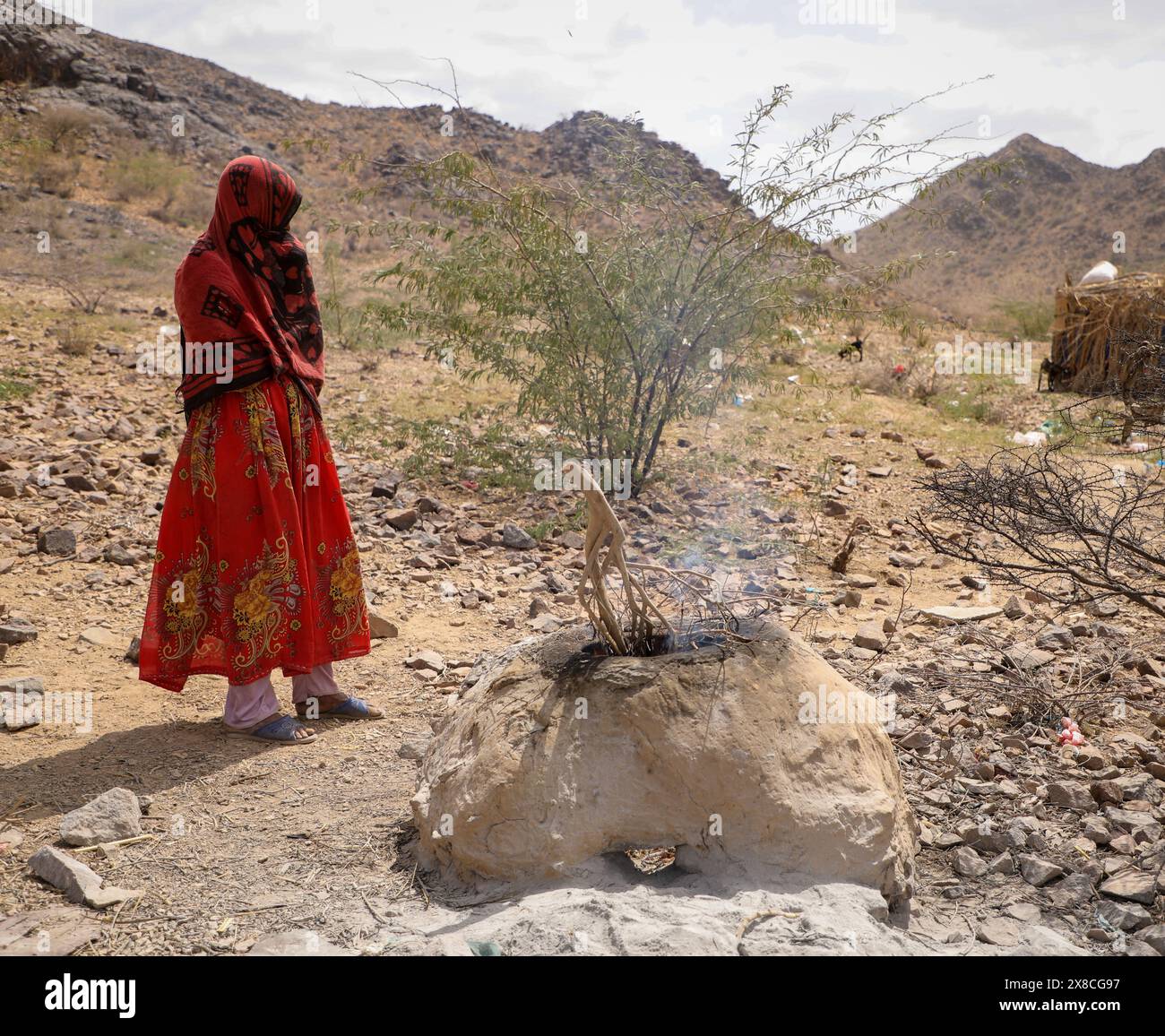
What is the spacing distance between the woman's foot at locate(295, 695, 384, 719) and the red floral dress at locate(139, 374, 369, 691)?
0.30 meters

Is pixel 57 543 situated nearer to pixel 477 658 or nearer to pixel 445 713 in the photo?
pixel 477 658

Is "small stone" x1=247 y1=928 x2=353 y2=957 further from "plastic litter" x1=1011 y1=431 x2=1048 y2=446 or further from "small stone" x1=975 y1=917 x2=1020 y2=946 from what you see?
"plastic litter" x1=1011 y1=431 x2=1048 y2=446

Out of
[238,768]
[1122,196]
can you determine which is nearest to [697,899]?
[238,768]

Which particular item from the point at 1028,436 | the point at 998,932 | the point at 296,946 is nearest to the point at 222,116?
the point at 1028,436

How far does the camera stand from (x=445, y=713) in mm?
2844

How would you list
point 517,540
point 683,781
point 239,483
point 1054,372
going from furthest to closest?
point 1054,372
point 517,540
point 239,483
point 683,781

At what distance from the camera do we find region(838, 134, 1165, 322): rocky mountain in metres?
31.5

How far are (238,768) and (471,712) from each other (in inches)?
41.2

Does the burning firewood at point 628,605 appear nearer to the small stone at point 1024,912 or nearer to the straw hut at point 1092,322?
the small stone at point 1024,912

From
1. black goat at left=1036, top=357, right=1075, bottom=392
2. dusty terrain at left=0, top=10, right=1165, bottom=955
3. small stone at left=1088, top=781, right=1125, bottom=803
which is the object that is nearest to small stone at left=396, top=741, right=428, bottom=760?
dusty terrain at left=0, top=10, right=1165, bottom=955

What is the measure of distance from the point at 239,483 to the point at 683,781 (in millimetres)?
1836

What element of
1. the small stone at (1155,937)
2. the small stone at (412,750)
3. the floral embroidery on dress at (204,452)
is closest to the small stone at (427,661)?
the small stone at (412,750)

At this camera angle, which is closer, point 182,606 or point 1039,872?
point 1039,872

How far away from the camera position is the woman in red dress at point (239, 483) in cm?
326
